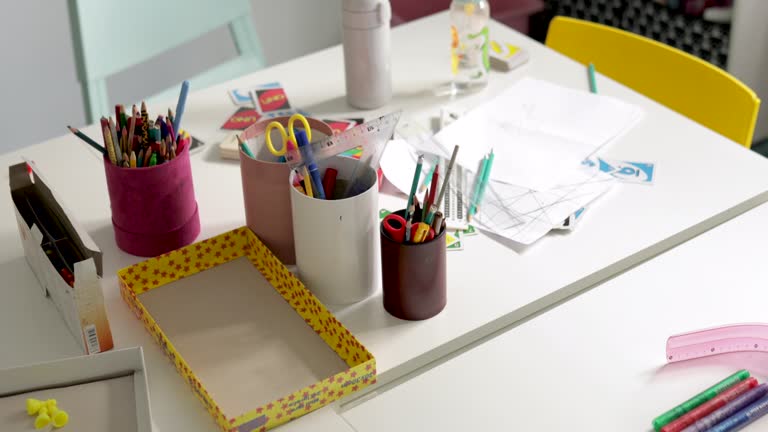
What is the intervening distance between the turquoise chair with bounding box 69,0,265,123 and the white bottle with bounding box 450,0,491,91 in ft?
1.87

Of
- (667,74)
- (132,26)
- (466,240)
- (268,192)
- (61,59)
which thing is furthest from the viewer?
(61,59)

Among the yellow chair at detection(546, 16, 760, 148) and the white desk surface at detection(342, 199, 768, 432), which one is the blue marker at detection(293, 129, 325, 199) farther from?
the yellow chair at detection(546, 16, 760, 148)

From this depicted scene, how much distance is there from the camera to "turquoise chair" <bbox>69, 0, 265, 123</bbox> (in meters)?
1.77

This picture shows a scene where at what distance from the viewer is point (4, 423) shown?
961 mm

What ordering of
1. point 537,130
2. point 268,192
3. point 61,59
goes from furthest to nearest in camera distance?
1. point 61,59
2. point 537,130
3. point 268,192

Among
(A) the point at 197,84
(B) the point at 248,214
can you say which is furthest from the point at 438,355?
(A) the point at 197,84

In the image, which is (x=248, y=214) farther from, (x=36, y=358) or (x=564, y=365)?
(x=564, y=365)

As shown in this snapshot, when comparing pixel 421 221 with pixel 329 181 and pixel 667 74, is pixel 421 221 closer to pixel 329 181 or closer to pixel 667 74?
pixel 329 181

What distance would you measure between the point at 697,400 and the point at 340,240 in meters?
0.44

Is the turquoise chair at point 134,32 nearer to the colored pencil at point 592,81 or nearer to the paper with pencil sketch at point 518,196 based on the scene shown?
the paper with pencil sketch at point 518,196

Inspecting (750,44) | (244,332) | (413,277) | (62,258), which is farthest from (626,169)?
(750,44)

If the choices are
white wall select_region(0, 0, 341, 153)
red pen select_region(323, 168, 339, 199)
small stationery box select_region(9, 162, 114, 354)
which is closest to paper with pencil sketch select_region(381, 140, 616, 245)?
red pen select_region(323, 168, 339, 199)

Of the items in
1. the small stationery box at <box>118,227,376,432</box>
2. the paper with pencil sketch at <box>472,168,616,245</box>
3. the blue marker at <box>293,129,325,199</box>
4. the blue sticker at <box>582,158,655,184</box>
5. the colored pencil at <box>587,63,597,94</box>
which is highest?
the blue marker at <box>293,129,325,199</box>

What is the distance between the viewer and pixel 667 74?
5.66 feet
